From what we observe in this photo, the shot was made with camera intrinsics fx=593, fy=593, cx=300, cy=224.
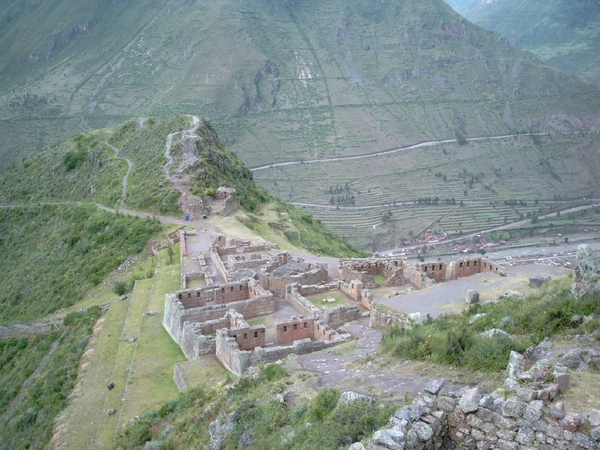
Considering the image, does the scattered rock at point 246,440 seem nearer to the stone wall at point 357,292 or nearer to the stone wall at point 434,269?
the stone wall at point 357,292

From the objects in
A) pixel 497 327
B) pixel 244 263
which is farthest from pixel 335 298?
pixel 497 327

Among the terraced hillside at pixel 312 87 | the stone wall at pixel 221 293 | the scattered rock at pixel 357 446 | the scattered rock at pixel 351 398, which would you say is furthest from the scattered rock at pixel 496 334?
the terraced hillside at pixel 312 87

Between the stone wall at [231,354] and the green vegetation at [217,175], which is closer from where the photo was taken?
the stone wall at [231,354]

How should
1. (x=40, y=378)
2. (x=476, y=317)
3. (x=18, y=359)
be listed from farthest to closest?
(x=18, y=359), (x=40, y=378), (x=476, y=317)

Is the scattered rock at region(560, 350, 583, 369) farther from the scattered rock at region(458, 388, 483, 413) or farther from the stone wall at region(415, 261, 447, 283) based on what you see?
the stone wall at region(415, 261, 447, 283)

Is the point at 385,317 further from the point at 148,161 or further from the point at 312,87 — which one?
the point at 312,87
